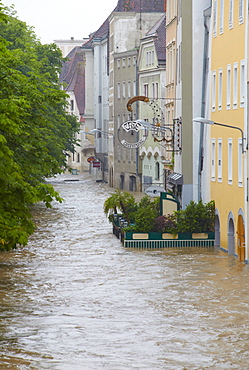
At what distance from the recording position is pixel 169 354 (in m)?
19.6

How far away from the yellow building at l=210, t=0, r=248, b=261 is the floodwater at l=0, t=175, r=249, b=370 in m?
1.56

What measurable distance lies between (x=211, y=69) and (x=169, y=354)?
2439 cm

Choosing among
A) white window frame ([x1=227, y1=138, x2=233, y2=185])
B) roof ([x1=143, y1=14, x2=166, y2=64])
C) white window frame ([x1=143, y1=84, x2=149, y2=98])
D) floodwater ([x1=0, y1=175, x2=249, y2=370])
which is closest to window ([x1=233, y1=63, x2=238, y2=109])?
white window frame ([x1=227, y1=138, x2=233, y2=185])

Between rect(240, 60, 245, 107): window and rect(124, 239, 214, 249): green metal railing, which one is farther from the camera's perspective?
rect(124, 239, 214, 249): green metal railing

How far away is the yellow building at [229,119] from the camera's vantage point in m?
35.5

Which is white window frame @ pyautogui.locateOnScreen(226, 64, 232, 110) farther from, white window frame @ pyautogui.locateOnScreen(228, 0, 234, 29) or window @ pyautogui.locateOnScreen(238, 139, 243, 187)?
window @ pyautogui.locateOnScreen(238, 139, 243, 187)

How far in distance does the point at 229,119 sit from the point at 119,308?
1423cm

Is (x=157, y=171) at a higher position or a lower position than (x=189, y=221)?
higher

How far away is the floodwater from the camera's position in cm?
1934

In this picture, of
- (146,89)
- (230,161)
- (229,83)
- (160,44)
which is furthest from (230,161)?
(146,89)

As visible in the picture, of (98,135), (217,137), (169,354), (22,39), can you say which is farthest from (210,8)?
(98,135)

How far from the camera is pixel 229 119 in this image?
37.9m

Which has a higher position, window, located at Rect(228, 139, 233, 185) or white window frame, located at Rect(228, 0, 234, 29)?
white window frame, located at Rect(228, 0, 234, 29)

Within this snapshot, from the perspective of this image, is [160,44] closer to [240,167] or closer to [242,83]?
[242,83]
